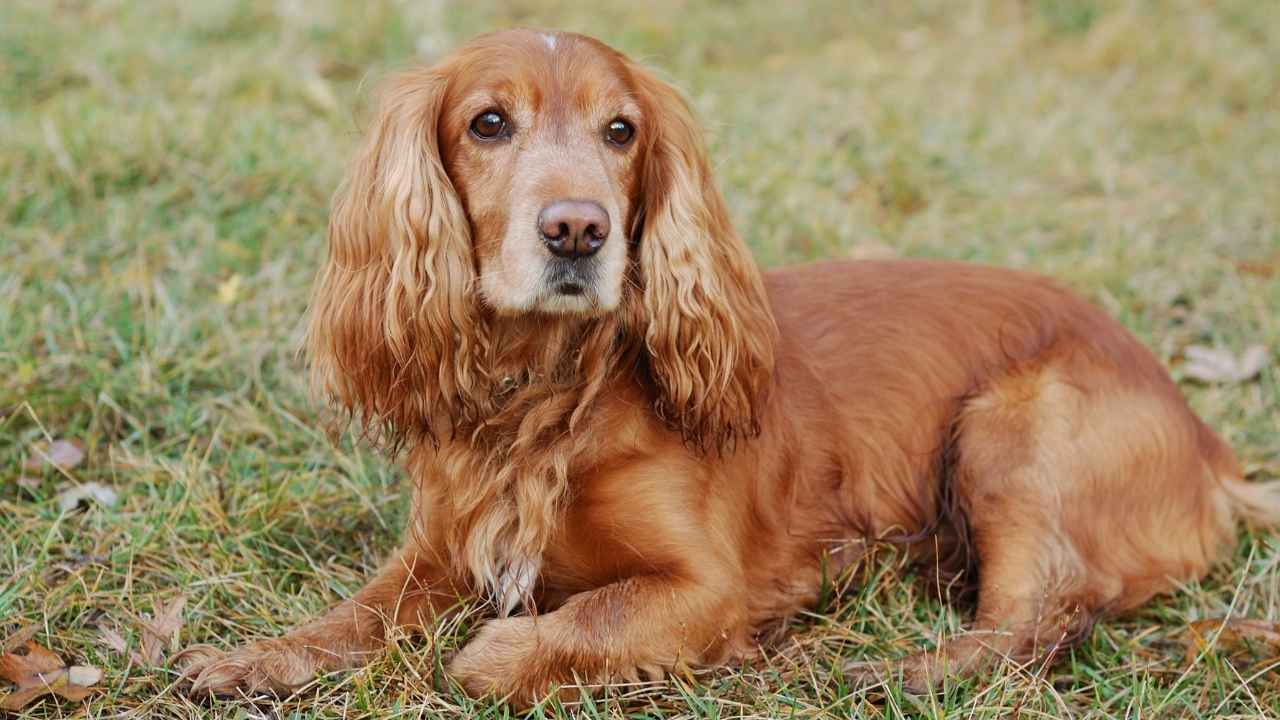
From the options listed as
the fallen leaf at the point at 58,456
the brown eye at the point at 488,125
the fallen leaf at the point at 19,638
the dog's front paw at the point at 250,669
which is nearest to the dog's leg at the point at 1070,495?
A: the brown eye at the point at 488,125

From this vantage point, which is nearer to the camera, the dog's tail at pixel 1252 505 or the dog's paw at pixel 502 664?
the dog's paw at pixel 502 664

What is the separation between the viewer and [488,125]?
108 inches

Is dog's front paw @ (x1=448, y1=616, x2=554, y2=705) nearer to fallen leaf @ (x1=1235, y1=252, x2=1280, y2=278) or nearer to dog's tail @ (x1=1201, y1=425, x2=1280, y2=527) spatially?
dog's tail @ (x1=1201, y1=425, x2=1280, y2=527)

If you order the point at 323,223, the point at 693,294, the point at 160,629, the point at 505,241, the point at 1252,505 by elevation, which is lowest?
the point at 160,629

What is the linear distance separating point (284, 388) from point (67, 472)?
2.29 feet

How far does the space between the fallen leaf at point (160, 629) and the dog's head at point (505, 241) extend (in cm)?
60

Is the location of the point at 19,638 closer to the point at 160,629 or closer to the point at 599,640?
the point at 160,629

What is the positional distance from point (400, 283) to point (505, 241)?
0.90ft

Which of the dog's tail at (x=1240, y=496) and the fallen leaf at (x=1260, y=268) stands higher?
the fallen leaf at (x=1260, y=268)

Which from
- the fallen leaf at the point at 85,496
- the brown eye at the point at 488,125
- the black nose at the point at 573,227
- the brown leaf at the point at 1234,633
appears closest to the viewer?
the black nose at the point at 573,227

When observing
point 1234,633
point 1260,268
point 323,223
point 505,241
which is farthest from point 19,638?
point 1260,268

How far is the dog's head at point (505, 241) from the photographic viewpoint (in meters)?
2.70

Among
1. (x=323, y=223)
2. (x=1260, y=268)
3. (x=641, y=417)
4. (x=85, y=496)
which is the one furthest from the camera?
(x=1260, y=268)

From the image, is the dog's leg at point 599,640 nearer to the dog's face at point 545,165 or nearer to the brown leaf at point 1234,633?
the dog's face at point 545,165
